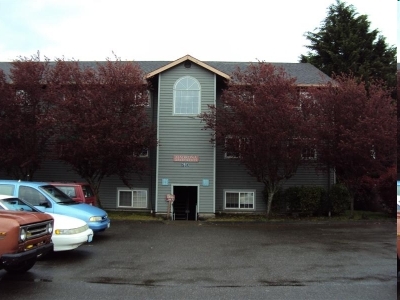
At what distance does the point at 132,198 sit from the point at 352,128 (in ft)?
35.1

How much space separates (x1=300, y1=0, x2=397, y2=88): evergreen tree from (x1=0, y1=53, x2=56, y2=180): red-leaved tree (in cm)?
2047

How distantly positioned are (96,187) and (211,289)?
13584 mm

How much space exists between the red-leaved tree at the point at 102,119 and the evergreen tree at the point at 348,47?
17727 mm

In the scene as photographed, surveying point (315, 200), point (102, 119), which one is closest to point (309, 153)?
point (315, 200)

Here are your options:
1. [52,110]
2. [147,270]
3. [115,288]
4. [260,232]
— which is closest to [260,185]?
[260,232]

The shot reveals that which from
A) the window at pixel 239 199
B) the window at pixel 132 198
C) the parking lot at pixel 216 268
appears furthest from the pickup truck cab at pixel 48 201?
the window at pixel 239 199

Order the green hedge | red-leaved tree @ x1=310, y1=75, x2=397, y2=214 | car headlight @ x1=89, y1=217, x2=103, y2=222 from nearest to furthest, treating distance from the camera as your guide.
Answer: car headlight @ x1=89, y1=217, x2=103, y2=222 → red-leaved tree @ x1=310, y1=75, x2=397, y2=214 → the green hedge

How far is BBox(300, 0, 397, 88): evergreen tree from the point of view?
2983cm

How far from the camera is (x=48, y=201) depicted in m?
10.9

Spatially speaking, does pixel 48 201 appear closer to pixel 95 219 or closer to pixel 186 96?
pixel 95 219

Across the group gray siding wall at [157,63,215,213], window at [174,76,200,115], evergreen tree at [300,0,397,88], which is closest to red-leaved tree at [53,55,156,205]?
gray siding wall at [157,63,215,213]

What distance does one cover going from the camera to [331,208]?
1964 cm

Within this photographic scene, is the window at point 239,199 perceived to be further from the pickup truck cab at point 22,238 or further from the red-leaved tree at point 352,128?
the pickup truck cab at point 22,238

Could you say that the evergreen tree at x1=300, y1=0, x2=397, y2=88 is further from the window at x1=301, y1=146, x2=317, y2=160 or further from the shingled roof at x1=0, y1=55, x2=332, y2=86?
the window at x1=301, y1=146, x2=317, y2=160
